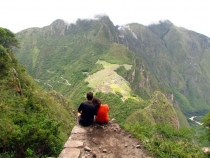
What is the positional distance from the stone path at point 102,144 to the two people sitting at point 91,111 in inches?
15.8

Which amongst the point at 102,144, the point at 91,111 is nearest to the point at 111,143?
the point at 102,144

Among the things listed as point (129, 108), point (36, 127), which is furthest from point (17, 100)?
point (129, 108)

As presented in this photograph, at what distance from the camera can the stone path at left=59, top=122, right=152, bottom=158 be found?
10853mm

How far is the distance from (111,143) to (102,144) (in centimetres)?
58

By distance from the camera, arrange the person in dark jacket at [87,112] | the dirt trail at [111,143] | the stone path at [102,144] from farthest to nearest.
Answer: the person in dark jacket at [87,112], the dirt trail at [111,143], the stone path at [102,144]

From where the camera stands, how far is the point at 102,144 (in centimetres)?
1184

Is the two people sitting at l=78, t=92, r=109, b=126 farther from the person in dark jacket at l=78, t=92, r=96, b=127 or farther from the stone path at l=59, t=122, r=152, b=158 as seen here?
the stone path at l=59, t=122, r=152, b=158

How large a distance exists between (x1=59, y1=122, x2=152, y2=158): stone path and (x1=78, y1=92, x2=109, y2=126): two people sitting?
40 cm

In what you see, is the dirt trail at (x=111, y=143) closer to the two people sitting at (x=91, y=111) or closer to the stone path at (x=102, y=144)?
the stone path at (x=102, y=144)

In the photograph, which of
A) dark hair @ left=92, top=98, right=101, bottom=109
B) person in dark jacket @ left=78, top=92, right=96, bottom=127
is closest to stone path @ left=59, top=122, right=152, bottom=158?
person in dark jacket @ left=78, top=92, right=96, bottom=127

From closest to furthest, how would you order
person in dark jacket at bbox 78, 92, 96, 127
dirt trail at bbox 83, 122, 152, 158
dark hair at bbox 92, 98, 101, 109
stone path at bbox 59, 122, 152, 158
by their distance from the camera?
1. stone path at bbox 59, 122, 152, 158
2. dirt trail at bbox 83, 122, 152, 158
3. person in dark jacket at bbox 78, 92, 96, 127
4. dark hair at bbox 92, 98, 101, 109

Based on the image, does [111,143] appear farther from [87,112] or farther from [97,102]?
[97,102]

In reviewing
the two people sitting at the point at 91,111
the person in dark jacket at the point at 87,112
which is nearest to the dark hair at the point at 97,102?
the two people sitting at the point at 91,111

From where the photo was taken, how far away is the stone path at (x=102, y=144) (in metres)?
10.9
